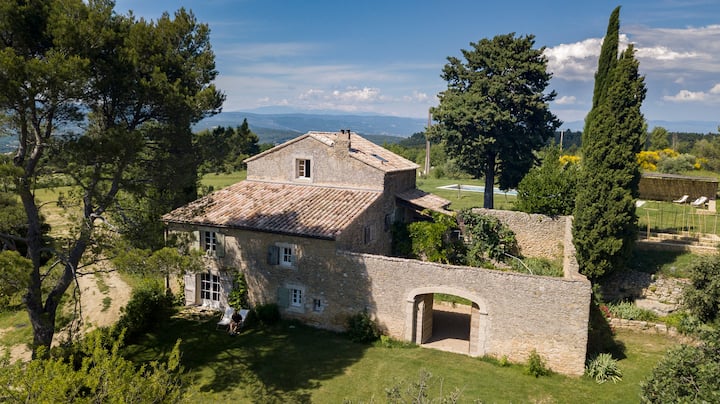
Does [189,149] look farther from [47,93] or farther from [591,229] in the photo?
[591,229]

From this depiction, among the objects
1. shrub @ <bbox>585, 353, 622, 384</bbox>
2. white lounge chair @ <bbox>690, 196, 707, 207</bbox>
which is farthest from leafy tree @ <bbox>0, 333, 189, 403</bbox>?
white lounge chair @ <bbox>690, 196, 707, 207</bbox>

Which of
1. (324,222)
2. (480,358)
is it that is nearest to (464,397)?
(480,358)

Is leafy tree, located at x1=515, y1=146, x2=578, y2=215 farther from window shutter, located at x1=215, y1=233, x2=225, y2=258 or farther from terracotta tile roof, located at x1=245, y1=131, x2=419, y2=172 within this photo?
window shutter, located at x1=215, y1=233, x2=225, y2=258

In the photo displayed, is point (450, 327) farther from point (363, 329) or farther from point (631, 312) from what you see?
point (631, 312)

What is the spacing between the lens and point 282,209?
22484 millimetres

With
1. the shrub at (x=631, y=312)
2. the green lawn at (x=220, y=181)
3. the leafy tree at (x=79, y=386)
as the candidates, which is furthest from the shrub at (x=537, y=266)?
the green lawn at (x=220, y=181)

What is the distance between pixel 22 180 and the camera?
43.9 feet

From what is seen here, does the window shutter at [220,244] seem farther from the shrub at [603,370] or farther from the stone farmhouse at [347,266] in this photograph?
the shrub at [603,370]

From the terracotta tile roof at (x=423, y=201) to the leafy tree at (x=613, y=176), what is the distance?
23.7ft

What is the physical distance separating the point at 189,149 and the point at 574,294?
14834mm

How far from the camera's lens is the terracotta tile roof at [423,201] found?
26.7m

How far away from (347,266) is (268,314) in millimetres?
4322

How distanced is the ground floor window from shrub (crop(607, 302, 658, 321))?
61.5 ft

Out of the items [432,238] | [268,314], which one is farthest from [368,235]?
[268,314]
